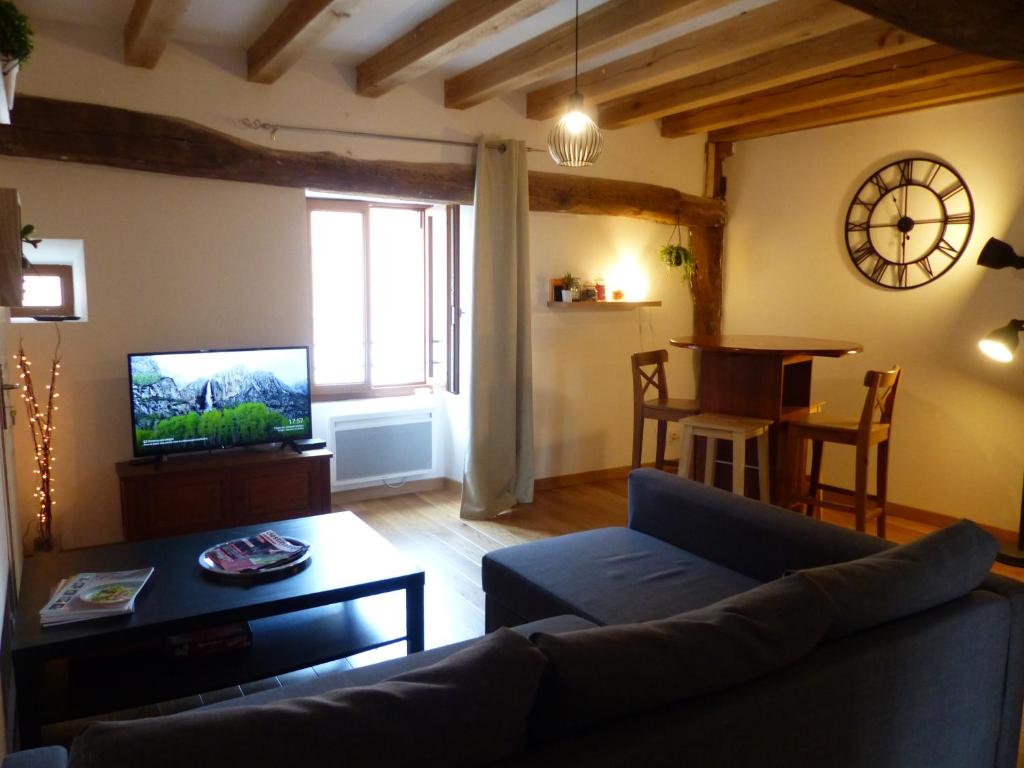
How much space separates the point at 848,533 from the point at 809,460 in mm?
3157

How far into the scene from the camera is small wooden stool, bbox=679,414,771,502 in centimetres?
378

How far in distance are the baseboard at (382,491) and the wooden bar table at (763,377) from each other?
1944mm

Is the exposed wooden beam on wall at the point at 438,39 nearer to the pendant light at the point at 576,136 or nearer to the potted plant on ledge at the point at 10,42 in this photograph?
the pendant light at the point at 576,136

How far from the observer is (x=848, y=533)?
2389mm

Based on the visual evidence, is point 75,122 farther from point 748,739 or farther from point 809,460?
point 809,460

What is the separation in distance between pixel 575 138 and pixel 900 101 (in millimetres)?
2252

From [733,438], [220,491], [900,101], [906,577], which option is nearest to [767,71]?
[900,101]

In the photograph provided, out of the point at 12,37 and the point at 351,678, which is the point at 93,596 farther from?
the point at 12,37

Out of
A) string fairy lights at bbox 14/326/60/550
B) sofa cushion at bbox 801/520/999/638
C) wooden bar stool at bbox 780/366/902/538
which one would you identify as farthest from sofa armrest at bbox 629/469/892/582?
string fairy lights at bbox 14/326/60/550

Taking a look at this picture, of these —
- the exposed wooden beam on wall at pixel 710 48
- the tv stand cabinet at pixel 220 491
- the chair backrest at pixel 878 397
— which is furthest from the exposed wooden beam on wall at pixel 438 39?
the chair backrest at pixel 878 397

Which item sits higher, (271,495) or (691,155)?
(691,155)

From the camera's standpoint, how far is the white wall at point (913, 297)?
13.9ft

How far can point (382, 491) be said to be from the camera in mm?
5062

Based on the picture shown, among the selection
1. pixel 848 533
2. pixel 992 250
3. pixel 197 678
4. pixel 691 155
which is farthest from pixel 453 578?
pixel 691 155
